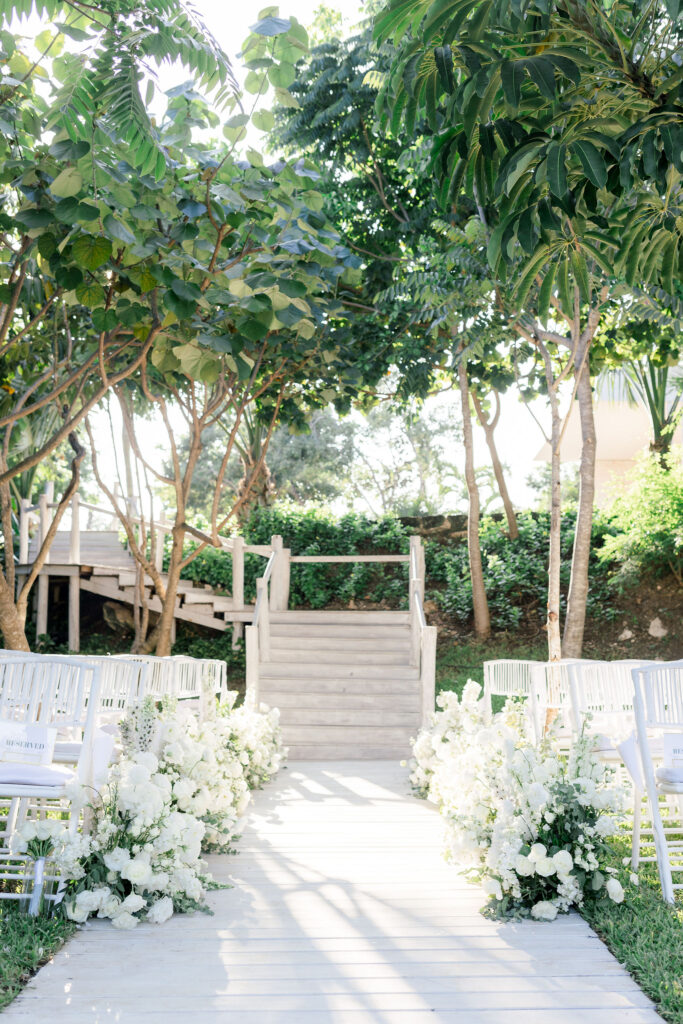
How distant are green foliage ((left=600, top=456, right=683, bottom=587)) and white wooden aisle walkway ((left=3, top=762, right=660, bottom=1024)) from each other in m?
7.88

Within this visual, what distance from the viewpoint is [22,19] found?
11.5ft

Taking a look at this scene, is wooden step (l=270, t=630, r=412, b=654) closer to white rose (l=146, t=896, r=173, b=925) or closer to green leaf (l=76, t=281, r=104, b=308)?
green leaf (l=76, t=281, r=104, b=308)

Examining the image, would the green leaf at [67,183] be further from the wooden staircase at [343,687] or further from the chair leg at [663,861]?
the wooden staircase at [343,687]

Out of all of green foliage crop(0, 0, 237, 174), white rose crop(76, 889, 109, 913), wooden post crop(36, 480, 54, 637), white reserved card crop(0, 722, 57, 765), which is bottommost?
white rose crop(76, 889, 109, 913)

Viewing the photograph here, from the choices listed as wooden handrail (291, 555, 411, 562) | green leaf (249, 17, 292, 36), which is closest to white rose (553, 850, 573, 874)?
green leaf (249, 17, 292, 36)

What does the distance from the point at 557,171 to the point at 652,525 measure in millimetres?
9753

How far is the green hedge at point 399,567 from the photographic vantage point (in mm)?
12820

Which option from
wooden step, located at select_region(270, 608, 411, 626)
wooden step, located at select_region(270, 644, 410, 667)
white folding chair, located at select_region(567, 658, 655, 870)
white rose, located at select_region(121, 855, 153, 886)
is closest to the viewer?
white rose, located at select_region(121, 855, 153, 886)

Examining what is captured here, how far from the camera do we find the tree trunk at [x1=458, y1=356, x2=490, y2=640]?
11898 millimetres

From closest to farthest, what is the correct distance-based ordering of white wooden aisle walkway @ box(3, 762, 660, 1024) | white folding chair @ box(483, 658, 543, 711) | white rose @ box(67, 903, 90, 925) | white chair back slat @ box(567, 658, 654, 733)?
white wooden aisle walkway @ box(3, 762, 660, 1024), white rose @ box(67, 903, 90, 925), white chair back slat @ box(567, 658, 654, 733), white folding chair @ box(483, 658, 543, 711)

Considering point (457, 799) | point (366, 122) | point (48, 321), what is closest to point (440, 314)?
point (366, 122)

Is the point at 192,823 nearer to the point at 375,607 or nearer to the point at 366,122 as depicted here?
the point at 366,122

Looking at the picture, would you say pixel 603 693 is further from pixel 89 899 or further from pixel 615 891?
pixel 89 899

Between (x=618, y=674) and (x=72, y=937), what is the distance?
3.13 meters
